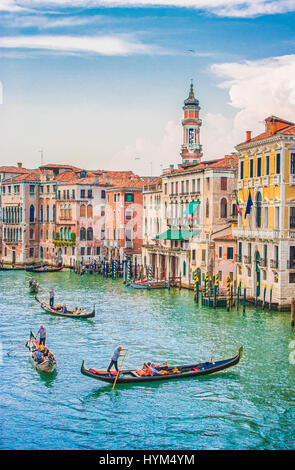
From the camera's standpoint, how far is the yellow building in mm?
31984

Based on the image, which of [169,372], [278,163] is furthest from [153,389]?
[278,163]

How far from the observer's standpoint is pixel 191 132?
5459 centimetres

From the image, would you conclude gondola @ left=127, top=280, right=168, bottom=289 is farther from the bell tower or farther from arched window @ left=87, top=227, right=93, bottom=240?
arched window @ left=87, top=227, right=93, bottom=240

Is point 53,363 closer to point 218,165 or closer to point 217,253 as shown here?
point 217,253

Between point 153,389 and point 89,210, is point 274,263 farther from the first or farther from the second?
point 89,210

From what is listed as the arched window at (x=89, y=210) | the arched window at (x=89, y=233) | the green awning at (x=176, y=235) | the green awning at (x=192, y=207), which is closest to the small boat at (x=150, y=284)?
the green awning at (x=176, y=235)

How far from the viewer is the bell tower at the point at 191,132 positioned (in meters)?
53.9

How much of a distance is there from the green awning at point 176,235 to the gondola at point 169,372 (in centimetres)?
2263

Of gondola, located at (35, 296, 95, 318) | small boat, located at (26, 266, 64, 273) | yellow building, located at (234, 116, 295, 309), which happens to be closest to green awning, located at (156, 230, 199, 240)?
yellow building, located at (234, 116, 295, 309)

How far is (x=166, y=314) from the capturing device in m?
32.8

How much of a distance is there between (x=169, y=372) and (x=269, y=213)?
14.9 metres

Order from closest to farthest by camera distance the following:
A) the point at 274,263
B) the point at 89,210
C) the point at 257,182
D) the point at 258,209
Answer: the point at 274,263, the point at 257,182, the point at 258,209, the point at 89,210

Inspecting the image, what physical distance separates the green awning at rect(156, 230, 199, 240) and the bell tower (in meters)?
8.97

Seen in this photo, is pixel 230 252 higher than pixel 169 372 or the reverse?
higher
